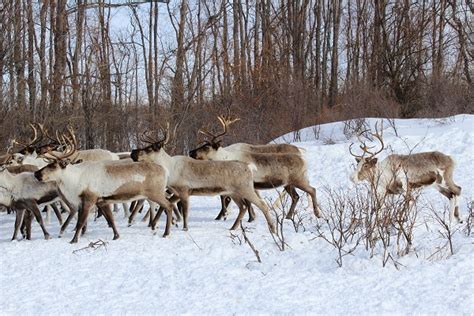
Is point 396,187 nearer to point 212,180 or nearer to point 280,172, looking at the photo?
point 280,172

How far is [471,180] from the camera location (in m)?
11.6

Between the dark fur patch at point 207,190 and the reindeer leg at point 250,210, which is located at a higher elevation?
the dark fur patch at point 207,190

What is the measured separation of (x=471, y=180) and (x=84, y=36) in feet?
54.9

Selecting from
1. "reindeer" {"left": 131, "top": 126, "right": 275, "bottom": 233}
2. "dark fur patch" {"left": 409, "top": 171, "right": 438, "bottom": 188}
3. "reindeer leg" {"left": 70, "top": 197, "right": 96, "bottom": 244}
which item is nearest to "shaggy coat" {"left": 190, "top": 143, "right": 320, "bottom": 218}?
"reindeer" {"left": 131, "top": 126, "right": 275, "bottom": 233}

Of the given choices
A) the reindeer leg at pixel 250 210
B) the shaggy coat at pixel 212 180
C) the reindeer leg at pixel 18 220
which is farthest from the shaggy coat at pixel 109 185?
the reindeer leg at pixel 250 210

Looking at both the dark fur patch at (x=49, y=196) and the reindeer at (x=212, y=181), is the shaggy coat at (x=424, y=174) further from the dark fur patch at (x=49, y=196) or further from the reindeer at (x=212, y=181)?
the dark fur patch at (x=49, y=196)

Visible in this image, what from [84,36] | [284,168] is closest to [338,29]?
[84,36]

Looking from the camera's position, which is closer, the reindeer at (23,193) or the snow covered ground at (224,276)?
the snow covered ground at (224,276)

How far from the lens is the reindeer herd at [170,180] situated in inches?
316

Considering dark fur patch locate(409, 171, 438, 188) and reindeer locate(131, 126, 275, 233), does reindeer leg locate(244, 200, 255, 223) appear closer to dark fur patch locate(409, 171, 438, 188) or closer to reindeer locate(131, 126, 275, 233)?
reindeer locate(131, 126, 275, 233)

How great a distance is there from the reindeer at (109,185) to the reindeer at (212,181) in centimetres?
38

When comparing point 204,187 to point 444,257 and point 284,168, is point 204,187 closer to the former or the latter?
point 284,168

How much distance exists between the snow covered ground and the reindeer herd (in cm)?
49

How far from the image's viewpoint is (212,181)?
8.32 m
